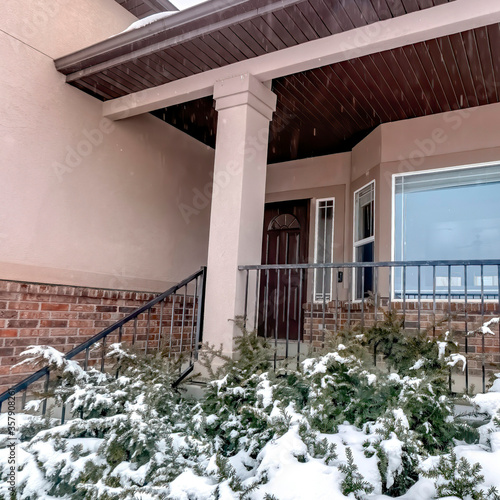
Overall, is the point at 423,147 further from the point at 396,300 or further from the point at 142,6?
the point at 142,6

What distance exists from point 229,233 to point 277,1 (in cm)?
193

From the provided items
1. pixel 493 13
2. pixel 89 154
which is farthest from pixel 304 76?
pixel 89 154

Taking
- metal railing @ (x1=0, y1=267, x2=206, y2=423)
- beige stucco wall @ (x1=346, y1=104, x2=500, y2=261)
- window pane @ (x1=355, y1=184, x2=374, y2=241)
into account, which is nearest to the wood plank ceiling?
beige stucco wall @ (x1=346, y1=104, x2=500, y2=261)

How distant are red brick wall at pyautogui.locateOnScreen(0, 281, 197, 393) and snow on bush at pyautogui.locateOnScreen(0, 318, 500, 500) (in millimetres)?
1003

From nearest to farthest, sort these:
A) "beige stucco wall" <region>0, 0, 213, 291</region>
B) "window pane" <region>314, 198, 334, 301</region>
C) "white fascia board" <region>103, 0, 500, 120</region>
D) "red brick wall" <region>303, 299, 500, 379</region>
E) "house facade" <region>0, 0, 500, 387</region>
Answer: "white fascia board" <region>103, 0, 500, 120</region>, "house facade" <region>0, 0, 500, 387</region>, "beige stucco wall" <region>0, 0, 213, 291</region>, "red brick wall" <region>303, 299, 500, 379</region>, "window pane" <region>314, 198, 334, 301</region>

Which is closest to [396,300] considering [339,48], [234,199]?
[234,199]

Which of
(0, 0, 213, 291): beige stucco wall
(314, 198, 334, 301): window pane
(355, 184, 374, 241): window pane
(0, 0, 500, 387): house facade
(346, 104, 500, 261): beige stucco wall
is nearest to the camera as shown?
(0, 0, 500, 387): house facade

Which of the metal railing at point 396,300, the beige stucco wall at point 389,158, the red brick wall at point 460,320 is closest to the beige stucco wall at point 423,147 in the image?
the beige stucco wall at point 389,158

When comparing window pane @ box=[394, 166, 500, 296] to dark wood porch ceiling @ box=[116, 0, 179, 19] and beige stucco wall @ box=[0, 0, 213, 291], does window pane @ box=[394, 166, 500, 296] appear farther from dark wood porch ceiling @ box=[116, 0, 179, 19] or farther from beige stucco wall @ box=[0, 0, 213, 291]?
dark wood porch ceiling @ box=[116, 0, 179, 19]

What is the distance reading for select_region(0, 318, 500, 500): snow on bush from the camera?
6.66 ft

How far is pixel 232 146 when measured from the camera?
4309mm

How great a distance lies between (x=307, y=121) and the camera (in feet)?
18.1

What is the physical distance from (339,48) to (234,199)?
1.57m

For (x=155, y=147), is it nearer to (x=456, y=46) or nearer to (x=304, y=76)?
(x=304, y=76)
